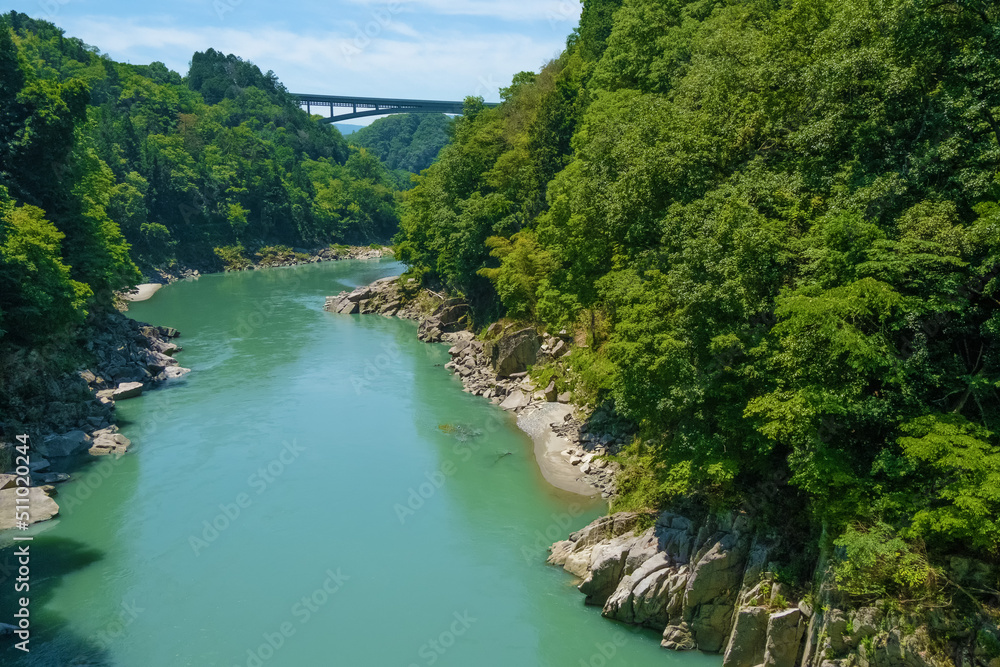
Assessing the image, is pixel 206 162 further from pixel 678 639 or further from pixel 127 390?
pixel 678 639

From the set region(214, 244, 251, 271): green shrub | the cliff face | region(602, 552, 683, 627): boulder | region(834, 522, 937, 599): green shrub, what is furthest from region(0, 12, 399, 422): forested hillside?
region(834, 522, 937, 599): green shrub

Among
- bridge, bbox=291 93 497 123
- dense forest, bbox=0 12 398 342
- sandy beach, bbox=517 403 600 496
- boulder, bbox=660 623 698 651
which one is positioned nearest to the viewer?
boulder, bbox=660 623 698 651

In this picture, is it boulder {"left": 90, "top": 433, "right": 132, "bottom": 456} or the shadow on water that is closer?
the shadow on water

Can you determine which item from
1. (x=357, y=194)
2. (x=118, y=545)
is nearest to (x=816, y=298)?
(x=118, y=545)

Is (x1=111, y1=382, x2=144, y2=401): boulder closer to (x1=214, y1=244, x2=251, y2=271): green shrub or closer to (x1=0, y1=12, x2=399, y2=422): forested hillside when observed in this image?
(x1=0, y1=12, x2=399, y2=422): forested hillside

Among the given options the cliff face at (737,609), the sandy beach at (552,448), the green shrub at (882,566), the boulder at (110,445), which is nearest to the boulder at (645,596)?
Answer: the cliff face at (737,609)

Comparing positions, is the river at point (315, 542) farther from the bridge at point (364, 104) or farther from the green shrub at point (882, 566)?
the bridge at point (364, 104)

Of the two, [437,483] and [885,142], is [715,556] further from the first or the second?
[437,483]

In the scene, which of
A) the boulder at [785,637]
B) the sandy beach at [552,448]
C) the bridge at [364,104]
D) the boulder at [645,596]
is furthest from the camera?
the bridge at [364,104]
